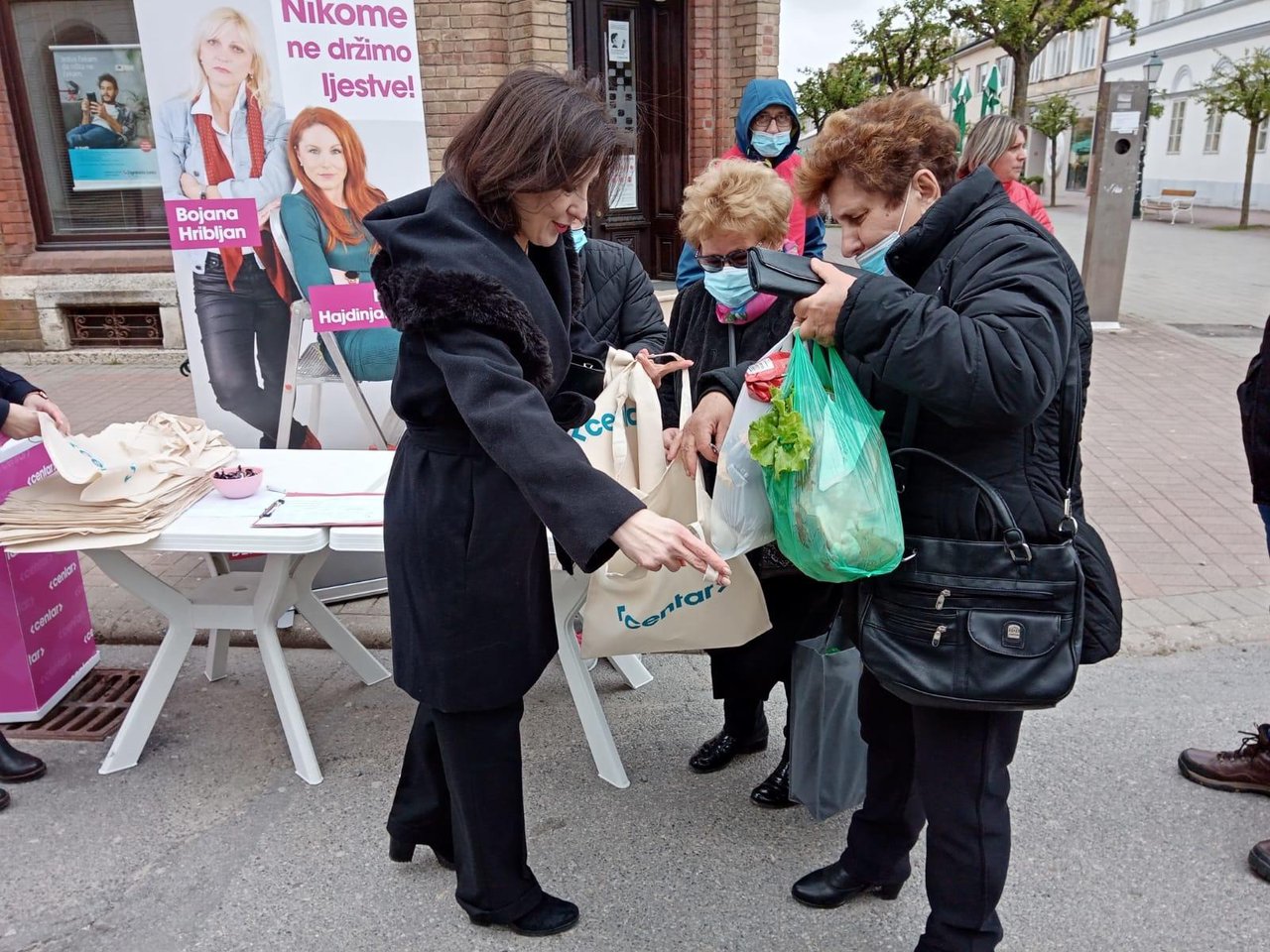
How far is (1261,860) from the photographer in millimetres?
2467

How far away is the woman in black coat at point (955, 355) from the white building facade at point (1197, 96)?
1282 inches

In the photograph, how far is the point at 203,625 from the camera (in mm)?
3111

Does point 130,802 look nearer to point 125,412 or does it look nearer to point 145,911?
point 145,911

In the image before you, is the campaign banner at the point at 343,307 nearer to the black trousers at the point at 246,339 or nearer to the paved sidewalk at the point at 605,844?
the black trousers at the point at 246,339

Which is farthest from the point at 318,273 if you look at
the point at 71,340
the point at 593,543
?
the point at 71,340

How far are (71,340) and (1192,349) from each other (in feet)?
33.6

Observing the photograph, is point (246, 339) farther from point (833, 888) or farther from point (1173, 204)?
point (1173, 204)

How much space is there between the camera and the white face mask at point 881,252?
191cm

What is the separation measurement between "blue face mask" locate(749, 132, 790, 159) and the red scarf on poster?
2.07 meters

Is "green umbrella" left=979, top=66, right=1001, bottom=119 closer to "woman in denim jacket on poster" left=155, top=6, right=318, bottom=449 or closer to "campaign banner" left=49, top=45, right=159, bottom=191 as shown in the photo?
"woman in denim jacket on poster" left=155, top=6, right=318, bottom=449

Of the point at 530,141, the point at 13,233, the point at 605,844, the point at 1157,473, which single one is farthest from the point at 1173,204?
the point at 530,141

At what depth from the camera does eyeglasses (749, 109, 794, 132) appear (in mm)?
4340

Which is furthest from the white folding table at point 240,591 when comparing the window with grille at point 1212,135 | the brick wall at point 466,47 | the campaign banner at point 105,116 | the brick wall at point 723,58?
the window with grille at point 1212,135

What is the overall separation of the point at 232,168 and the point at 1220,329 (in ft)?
33.1
